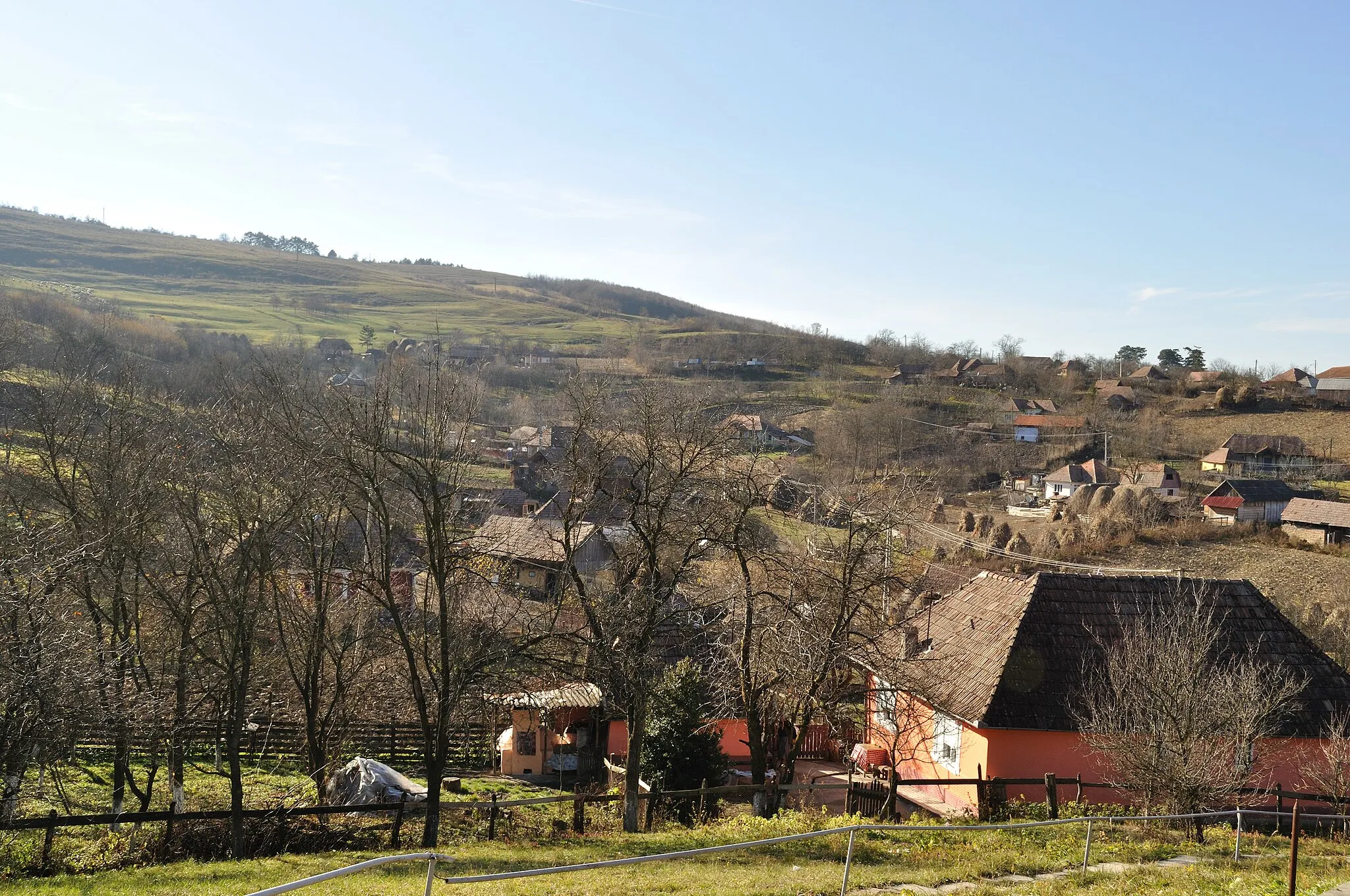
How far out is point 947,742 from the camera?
19.7 m

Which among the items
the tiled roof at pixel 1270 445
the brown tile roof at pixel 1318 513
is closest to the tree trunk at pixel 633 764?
the brown tile roof at pixel 1318 513

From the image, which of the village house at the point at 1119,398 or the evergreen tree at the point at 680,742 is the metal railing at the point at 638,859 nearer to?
the evergreen tree at the point at 680,742

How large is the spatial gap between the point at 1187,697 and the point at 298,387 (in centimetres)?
→ 1685

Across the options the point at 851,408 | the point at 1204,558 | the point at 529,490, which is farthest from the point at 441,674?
the point at 851,408

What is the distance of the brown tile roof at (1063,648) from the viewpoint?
1773 cm

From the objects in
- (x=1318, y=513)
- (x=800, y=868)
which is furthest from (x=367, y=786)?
(x=1318, y=513)

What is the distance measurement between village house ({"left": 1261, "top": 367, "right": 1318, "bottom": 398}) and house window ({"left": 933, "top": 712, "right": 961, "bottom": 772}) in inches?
4330

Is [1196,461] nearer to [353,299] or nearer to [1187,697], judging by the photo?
[1187,697]

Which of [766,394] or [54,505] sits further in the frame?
[766,394]

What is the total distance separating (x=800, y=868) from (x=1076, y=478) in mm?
71856

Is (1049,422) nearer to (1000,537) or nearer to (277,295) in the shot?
(1000,537)

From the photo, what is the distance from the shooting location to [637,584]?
16016 millimetres

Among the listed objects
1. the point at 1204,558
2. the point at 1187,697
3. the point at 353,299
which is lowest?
the point at 1204,558

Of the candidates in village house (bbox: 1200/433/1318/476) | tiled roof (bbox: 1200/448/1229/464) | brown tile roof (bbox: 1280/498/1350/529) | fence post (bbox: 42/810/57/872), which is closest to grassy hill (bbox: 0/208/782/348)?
tiled roof (bbox: 1200/448/1229/464)
